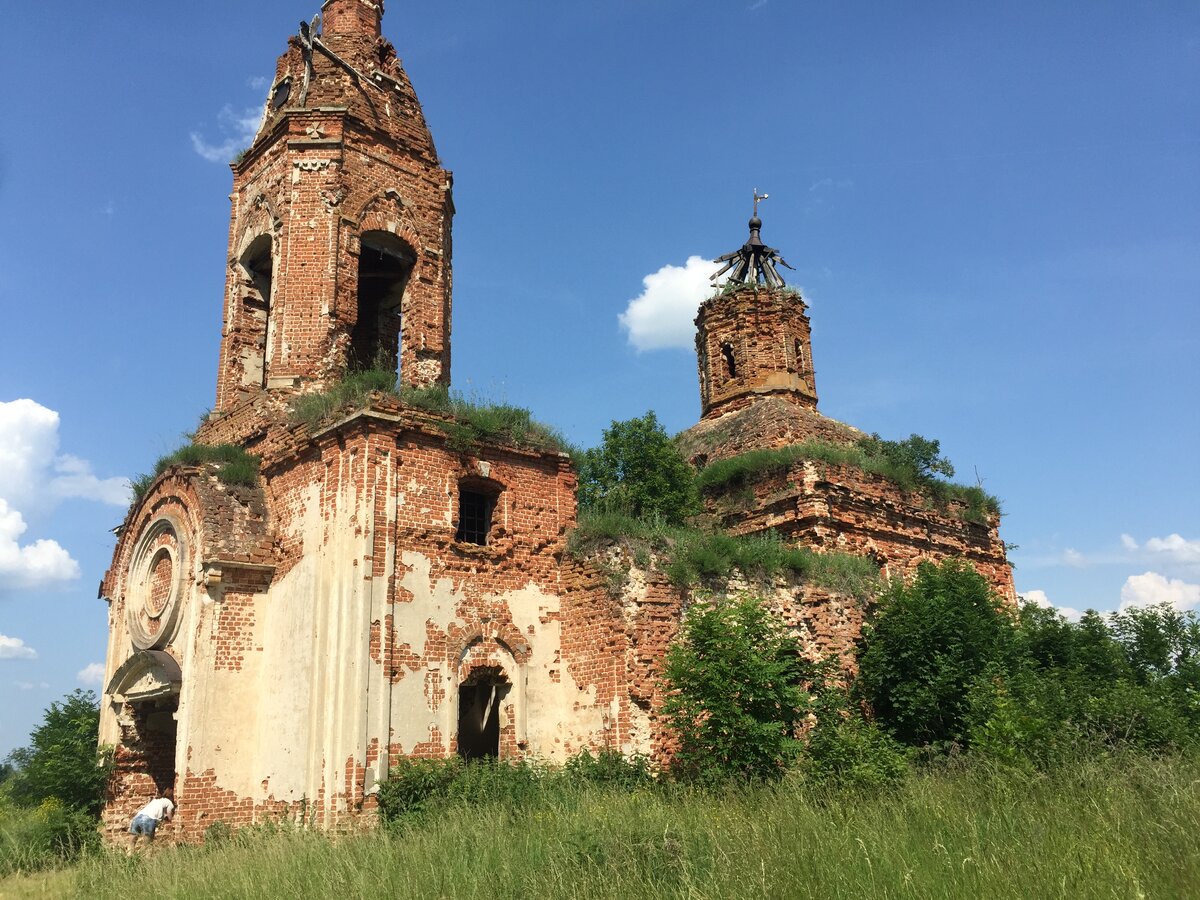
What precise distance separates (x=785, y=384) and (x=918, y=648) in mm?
9656

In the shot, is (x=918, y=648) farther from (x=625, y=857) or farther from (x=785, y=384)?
(x=785, y=384)

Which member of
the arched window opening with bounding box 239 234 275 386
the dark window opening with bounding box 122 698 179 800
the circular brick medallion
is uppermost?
the arched window opening with bounding box 239 234 275 386

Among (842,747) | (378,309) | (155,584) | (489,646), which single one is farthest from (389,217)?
(842,747)

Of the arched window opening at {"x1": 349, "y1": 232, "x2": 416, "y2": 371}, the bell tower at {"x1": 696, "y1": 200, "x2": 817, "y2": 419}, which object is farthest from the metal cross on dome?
the arched window opening at {"x1": 349, "y1": 232, "x2": 416, "y2": 371}

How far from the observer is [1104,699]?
11.0 m

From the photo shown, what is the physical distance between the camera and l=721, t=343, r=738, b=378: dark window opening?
22047 millimetres

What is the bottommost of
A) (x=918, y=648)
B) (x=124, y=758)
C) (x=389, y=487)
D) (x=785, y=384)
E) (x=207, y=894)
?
(x=207, y=894)

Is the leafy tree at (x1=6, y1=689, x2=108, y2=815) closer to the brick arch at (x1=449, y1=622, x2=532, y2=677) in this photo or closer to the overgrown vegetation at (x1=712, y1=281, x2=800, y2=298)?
the brick arch at (x1=449, y1=622, x2=532, y2=677)

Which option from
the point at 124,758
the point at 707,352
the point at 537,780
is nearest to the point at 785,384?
the point at 707,352

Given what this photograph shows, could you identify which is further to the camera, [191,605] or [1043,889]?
[191,605]

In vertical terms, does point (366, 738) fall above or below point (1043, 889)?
above

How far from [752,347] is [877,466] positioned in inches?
193

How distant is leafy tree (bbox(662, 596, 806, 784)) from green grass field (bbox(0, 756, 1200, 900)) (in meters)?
0.97

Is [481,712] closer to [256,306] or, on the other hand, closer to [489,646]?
[489,646]
